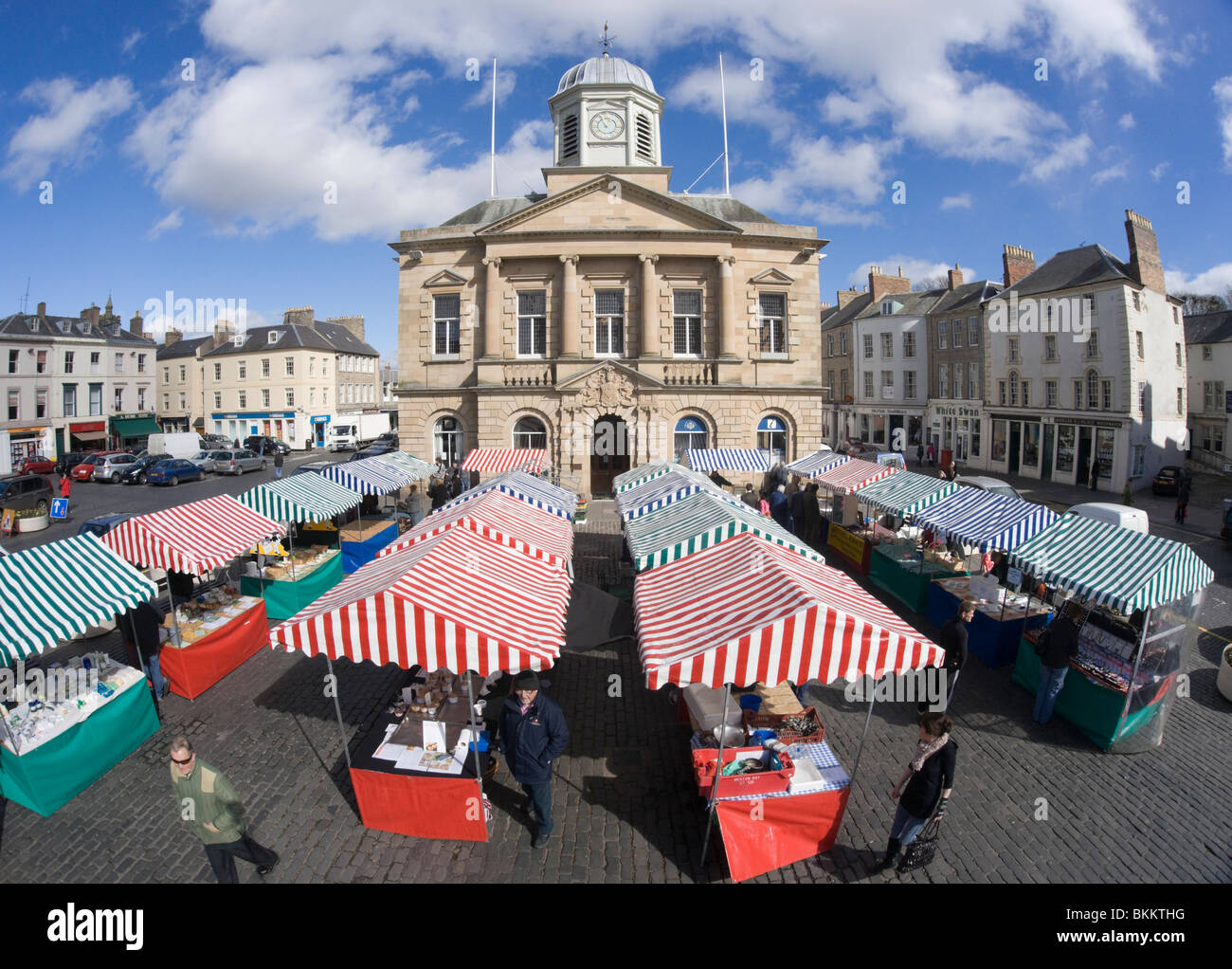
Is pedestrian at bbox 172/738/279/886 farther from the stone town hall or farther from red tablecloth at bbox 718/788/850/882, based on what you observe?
the stone town hall

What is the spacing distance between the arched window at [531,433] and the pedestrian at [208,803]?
886 inches

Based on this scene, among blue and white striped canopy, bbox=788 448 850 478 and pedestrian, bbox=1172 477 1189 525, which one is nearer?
blue and white striped canopy, bbox=788 448 850 478

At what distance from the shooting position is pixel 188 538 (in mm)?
10875

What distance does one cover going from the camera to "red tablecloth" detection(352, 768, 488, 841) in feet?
21.3

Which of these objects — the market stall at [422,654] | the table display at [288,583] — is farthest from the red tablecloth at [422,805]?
the table display at [288,583]

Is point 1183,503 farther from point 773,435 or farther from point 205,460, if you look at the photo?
point 205,460

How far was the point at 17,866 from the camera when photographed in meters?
6.36

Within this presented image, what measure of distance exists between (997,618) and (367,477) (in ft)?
48.2

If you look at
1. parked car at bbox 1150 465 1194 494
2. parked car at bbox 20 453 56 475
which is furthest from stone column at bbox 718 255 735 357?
parked car at bbox 20 453 56 475

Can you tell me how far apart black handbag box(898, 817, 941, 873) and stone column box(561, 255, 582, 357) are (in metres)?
23.3

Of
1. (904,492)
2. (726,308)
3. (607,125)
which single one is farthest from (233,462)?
(904,492)

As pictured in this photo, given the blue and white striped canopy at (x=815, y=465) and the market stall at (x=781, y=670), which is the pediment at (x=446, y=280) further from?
the market stall at (x=781, y=670)

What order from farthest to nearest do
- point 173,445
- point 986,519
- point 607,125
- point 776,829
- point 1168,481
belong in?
point 173,445, point 607,125, point 1168,481, point 986,519, point 776,829
